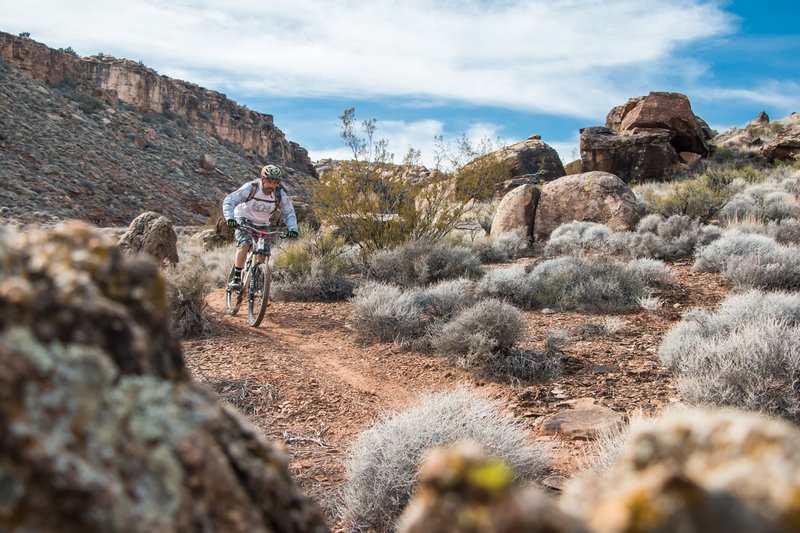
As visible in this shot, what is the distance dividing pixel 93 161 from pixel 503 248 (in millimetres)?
30712

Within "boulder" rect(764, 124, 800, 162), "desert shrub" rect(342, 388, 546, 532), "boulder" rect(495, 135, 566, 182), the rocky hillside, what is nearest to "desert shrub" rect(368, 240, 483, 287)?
"desert shrub" rect(342, 388, 546, 532)

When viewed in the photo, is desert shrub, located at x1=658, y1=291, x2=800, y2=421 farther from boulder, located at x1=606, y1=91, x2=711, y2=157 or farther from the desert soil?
boulder, located at x1=606, y1=91, x2=711, y2=157

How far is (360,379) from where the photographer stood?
5.43m

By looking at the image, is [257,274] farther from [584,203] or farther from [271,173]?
[584,203]

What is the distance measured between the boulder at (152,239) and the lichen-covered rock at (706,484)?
9.01 meters

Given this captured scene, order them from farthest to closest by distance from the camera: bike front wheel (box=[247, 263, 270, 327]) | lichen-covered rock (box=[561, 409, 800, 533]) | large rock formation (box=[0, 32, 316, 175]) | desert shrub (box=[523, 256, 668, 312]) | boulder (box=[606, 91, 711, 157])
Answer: large rock formation (box=[0, 32, 316, 175]) < boulder (box=[606, 91, 711, 157]) < desert shrub (box=[523, 256, 668, 312]) < bike front wheel (box=[247, 263, 270, 327]) < lichen-covered rock (box=[561, 409, 800, 533])

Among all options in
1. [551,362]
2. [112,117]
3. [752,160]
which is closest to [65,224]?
[551,362]

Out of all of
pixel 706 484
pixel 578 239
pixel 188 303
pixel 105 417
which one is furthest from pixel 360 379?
pixel 578 239

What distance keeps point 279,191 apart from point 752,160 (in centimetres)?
2488

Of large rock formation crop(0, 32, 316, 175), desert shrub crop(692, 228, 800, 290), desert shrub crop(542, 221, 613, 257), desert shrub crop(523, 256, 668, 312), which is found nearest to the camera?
desert shrub crop(523, 256, 668, 312)

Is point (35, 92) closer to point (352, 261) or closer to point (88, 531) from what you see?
point (352, 261)

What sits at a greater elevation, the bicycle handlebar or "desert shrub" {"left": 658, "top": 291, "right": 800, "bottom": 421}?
the bicycle handlebar

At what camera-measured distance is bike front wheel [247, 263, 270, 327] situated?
23.5 ft

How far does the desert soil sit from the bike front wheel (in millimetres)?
183
